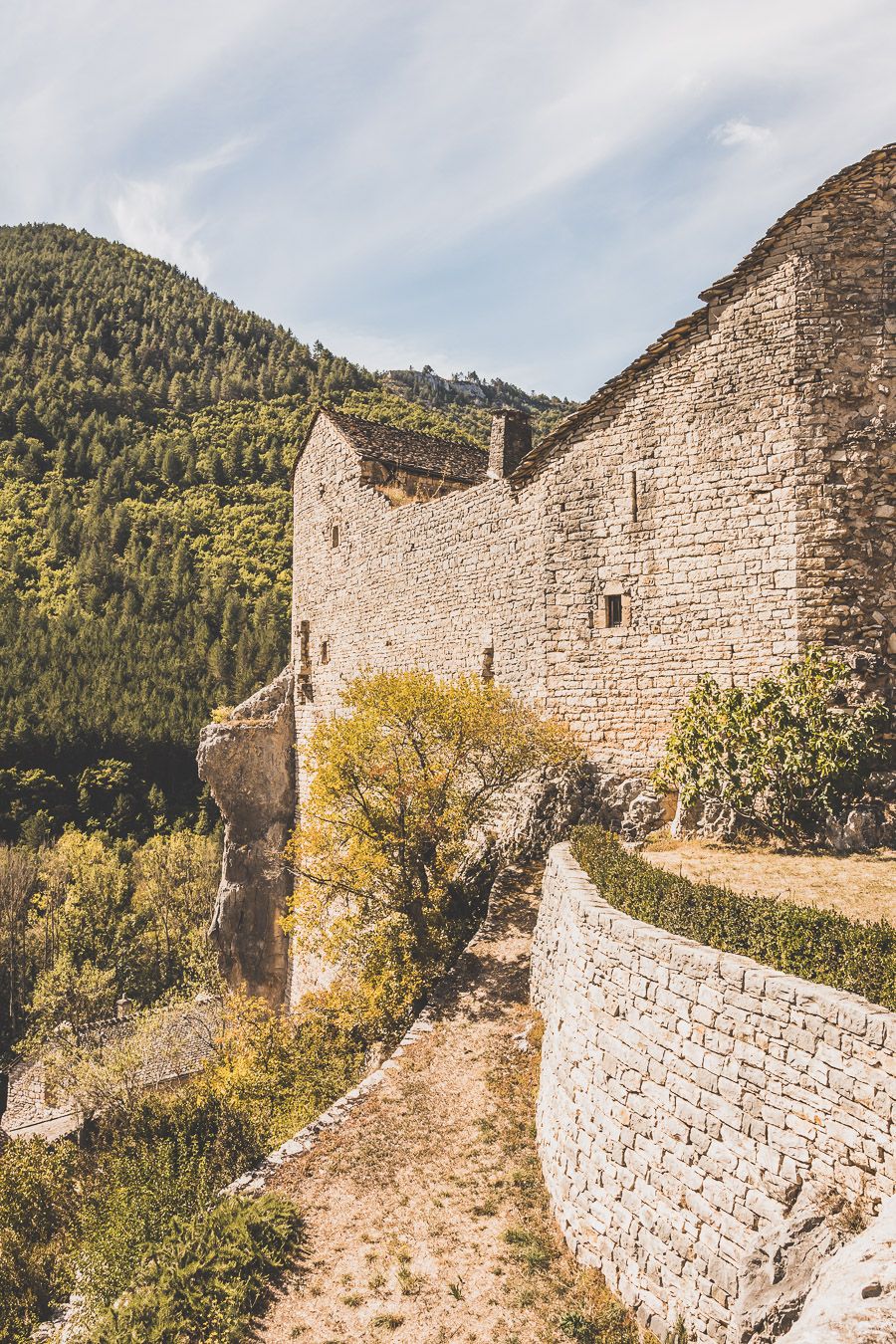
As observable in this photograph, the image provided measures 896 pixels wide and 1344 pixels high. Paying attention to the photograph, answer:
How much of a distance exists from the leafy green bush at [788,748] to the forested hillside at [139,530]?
46.2m

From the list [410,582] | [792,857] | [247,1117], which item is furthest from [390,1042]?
[410,582]

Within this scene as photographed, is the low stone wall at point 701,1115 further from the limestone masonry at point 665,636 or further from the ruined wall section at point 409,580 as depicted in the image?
the ruined wall section at point 409,580

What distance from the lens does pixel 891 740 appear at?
11516mm

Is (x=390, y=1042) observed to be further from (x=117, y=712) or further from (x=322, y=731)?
(x=117, y=712)

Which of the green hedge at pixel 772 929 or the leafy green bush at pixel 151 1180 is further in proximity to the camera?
the leafy green bush at pixel 151 1180

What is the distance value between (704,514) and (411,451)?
12.7 meters

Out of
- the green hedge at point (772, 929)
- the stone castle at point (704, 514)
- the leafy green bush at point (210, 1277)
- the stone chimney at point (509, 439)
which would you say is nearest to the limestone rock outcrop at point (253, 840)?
the stone castle at point (704, 514)

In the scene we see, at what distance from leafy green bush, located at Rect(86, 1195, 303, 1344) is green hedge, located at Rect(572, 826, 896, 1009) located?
15.5 feet

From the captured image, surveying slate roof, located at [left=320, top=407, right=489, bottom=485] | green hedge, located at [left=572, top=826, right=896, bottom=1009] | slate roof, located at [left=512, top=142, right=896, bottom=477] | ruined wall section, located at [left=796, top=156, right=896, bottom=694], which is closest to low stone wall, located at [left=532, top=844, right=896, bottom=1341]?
green hedge, located at [left=572, top=826, right=896, bottom=1009]

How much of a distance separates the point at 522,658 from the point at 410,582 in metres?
4.93

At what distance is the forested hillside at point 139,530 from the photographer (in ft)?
176

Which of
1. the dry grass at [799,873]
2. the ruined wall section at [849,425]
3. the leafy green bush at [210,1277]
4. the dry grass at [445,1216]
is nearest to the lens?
the dry grass at [445,1216]

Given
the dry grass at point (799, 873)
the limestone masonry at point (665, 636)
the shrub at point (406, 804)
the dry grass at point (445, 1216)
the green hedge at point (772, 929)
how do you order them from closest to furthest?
the green hedge at point (772, 929) → the limestone masonry at point (665, 636) → the dry grass at point (445, 1216) → the dry grass at point (799, 873) → the shrub at point (406, 804)

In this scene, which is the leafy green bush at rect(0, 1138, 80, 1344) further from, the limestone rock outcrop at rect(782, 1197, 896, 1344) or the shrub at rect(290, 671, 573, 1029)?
the limestone rock outcrop at rect(782, 1197, 896, 1344)
